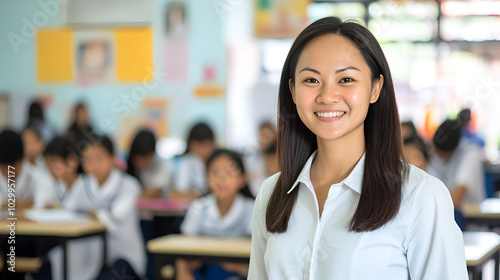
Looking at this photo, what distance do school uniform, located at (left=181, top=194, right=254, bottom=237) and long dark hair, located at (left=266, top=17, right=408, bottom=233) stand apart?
2171mm

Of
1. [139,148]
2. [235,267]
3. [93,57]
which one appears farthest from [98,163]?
[93,57]

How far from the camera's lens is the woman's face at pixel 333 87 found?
1227 millimetres

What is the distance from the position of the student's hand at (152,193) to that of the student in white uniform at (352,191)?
357 cm

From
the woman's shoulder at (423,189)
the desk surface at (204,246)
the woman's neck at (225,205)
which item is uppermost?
the woman's shoulder at (423,189)

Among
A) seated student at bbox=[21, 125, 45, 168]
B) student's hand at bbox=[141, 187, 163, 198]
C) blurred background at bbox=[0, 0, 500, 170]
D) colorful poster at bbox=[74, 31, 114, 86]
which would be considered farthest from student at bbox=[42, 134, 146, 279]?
colorful poster at bbox=[74, 31, 114, 86]

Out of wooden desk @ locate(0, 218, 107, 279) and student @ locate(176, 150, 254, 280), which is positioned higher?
student @ locate(176, 150, 254, 280)

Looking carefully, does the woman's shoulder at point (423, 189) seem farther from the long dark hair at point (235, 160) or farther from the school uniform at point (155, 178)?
the school uniform at point (155, 178)

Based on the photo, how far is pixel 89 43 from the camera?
652 centimetres

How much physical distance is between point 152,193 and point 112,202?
75cm

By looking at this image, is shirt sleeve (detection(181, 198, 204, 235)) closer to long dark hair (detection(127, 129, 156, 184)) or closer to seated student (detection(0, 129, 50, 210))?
seated student (detection(0, 129, 50, 210))


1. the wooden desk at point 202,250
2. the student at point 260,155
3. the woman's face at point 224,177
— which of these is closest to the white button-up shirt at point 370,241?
→ the wooden desk at point 202,250

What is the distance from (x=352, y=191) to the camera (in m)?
1.29

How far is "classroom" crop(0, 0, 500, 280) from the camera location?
123cm

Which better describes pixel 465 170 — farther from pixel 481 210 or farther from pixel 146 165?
pixel 146 165
